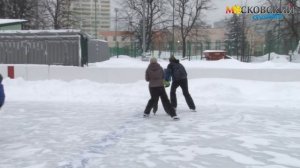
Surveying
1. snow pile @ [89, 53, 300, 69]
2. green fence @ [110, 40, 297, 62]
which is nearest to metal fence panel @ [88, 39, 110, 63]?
green fence @ [110, 40, 297, 62]

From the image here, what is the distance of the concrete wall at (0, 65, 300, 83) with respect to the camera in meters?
16.2

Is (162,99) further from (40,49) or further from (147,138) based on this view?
(40,49)

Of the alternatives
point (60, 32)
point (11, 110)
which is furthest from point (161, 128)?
point (60, 32)

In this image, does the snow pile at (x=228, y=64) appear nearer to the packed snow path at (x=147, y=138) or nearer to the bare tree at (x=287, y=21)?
the packed snow path at (x=147, y=138)

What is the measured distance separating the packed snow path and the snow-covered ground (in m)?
0.01

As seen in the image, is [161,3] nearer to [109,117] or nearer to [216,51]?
[216,51]

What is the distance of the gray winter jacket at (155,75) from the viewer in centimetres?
1050

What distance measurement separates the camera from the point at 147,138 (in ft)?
26.7

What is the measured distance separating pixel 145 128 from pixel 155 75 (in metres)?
1.70

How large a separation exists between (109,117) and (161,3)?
126 ft

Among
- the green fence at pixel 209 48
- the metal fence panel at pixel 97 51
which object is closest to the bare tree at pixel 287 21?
the green fence at pixel 209 48

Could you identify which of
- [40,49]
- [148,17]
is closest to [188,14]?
[148,17]

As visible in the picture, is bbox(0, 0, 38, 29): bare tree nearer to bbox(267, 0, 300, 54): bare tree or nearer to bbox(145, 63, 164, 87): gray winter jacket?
bbox(267, 0, 300, 54): bare tree

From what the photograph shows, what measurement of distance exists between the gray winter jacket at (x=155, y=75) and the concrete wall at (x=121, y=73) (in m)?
6.11
